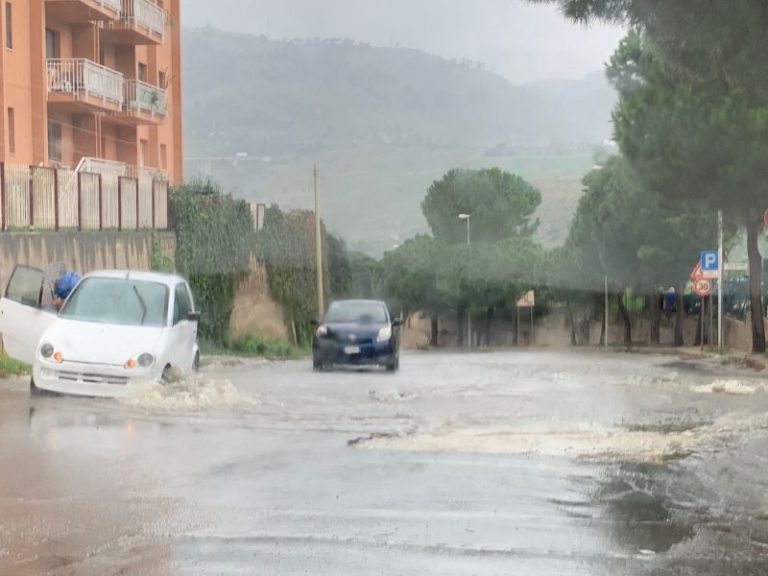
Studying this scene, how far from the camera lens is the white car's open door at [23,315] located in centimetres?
1694

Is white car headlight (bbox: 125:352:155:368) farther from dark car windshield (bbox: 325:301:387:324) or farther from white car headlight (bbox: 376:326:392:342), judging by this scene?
dark car windshield (bbox: 325:301:387:324)

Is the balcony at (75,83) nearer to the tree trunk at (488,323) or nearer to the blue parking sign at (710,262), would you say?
the blue parking sign at (710,262)

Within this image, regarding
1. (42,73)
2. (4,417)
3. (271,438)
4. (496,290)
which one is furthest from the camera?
(496,290)

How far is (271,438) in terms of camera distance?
12148 millimetres

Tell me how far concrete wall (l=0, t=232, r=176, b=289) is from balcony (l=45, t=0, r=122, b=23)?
704 centimetres

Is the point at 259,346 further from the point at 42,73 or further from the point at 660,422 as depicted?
the point at 660,422

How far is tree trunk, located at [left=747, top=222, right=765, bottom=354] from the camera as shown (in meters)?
37.0

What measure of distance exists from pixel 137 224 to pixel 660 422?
769 inches

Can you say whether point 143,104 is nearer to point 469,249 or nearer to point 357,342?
point 357,342

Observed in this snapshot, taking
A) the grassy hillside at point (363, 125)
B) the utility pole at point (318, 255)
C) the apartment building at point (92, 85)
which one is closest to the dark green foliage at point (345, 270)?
the grassy hillside at point (363, 125)

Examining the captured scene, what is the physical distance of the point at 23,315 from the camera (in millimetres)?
17141

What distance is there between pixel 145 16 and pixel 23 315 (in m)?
25.5

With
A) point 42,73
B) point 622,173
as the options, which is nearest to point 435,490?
point 42,73

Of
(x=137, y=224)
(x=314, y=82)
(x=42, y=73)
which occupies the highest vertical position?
(x=314, y=82)
